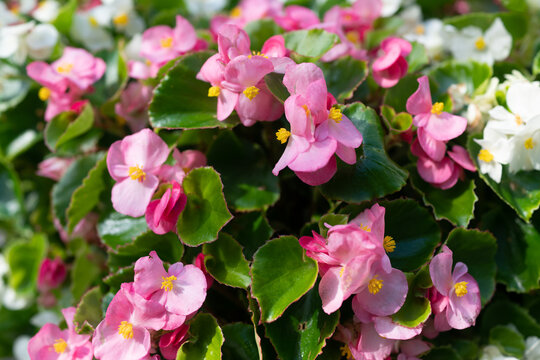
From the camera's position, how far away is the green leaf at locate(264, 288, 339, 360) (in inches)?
25.9

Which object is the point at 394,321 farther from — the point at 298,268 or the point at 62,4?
the point at 62,4

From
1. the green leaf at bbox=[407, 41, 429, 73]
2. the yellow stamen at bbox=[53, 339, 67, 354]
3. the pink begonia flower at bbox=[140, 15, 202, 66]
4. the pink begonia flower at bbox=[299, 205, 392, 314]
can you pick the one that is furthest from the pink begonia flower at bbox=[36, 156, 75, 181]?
the green leaf at bbox=[407, 41, 429, 73]

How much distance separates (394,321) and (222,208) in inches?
11.1

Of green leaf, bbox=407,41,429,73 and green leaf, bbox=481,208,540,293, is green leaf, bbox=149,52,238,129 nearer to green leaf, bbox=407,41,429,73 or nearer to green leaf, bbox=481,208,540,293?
green leaf, bbox=407,41,429,73

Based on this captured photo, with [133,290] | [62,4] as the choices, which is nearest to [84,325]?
[133,290]

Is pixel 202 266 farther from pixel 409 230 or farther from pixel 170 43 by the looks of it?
pixel 170 43

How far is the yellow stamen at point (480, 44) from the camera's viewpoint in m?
1.03

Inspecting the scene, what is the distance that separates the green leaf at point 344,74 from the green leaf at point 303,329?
1.15ft

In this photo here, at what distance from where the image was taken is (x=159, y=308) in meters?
0.65

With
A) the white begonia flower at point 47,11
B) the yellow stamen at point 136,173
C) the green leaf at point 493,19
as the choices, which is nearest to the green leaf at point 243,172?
the yellow stamen at point 136,173

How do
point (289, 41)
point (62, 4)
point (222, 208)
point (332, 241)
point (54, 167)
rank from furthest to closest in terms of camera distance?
point (62, 4)
point (54, 167)
point (289, 41)
point (222, 208)
point (332, 241)

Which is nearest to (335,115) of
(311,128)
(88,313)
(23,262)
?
(311,128)

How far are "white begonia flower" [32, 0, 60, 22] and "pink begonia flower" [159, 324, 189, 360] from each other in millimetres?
896

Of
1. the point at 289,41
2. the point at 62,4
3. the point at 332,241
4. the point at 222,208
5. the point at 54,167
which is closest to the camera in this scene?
the point at 332,241
